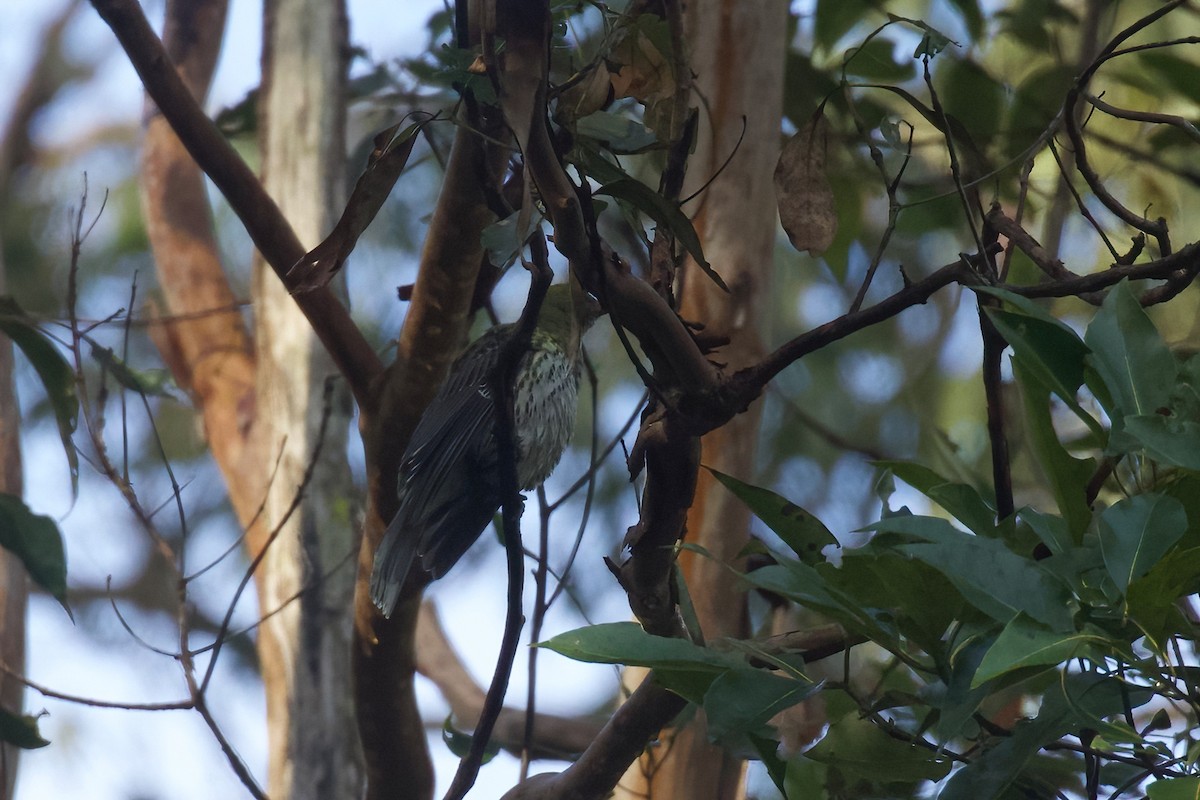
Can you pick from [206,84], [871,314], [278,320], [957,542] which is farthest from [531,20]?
[206,84]

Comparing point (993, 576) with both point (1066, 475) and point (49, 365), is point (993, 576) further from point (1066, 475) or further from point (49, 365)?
point (49, 365)

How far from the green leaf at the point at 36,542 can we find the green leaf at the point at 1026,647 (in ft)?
6.36

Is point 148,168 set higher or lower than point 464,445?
higher

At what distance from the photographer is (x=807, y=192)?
5.46ft

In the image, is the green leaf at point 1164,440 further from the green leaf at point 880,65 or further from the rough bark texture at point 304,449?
the rough bark texture at point 304,449

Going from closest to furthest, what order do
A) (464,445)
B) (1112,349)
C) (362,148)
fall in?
(1112,349) < (464,445) < (362,148)

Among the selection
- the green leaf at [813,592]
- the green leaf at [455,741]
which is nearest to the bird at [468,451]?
the green leaf at [455,741]

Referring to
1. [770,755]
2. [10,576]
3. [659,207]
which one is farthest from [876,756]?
[10,576]

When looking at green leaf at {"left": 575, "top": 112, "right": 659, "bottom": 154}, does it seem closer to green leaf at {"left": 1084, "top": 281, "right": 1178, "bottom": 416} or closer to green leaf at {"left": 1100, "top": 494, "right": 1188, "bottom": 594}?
green leaf at {"left": 1084, "top": 281, "right": 1178, "bottom": 416}

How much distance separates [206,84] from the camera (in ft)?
14.4

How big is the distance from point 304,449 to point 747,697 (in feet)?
8.48

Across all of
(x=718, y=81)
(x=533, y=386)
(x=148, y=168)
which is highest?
(x=148, y=168)

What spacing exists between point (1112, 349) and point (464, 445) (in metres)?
1.48

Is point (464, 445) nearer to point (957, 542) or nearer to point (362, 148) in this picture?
point (957, 542)
